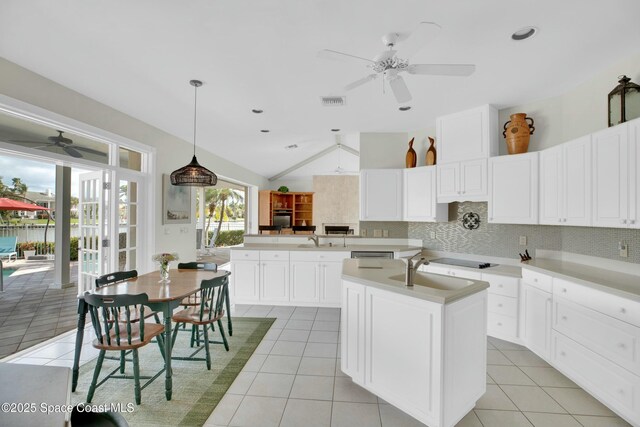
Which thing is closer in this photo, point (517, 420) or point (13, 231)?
point (517, 420)

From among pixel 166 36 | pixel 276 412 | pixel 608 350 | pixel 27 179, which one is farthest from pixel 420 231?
pixel 27 179

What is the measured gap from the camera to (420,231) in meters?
4.46

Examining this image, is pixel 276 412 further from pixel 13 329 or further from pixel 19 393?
pixel 13 329

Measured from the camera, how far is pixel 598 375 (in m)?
2.08

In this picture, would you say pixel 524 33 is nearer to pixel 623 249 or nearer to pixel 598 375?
pixel 623 249

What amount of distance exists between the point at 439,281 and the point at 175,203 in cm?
416

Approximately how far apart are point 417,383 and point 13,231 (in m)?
10.7

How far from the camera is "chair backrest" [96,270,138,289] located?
2.66 meters

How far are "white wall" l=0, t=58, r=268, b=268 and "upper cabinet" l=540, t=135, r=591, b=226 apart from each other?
15.8 ft

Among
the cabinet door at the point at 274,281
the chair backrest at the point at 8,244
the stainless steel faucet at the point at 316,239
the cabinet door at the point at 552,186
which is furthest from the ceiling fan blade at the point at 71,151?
the chair backrest at the point at 8,244

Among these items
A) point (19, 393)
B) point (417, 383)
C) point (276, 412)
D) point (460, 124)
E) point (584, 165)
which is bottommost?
point (276, 412)

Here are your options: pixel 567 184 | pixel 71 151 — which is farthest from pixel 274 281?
pixel 567 184

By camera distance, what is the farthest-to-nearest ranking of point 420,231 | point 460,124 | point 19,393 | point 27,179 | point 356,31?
1. point 27,179
2. point 420,231
3. point 460,124
4. point 356,31
5. point 19,393

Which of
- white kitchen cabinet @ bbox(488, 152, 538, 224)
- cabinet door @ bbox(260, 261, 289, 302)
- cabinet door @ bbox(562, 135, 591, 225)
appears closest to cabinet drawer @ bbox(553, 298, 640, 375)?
cabinet door @ bbox(562, 135, 591, 225)
